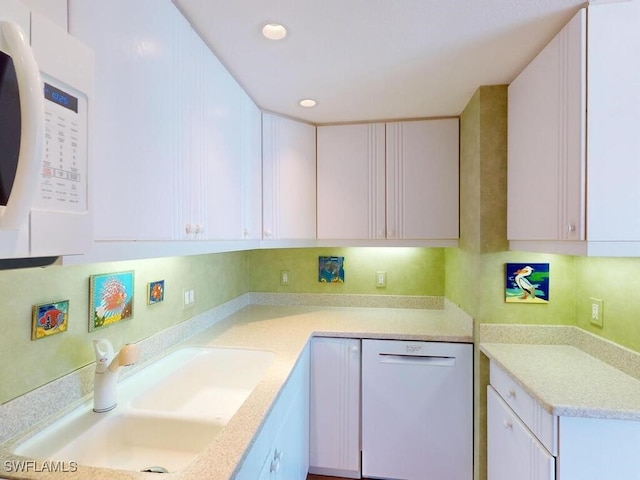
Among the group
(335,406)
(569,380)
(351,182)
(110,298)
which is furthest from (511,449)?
(110,298)

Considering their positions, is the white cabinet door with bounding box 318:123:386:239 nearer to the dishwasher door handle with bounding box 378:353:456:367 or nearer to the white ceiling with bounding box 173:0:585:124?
the white ceiling with bounding box 173:0:585:124

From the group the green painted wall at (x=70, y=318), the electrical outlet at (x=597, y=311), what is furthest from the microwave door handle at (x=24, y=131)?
the electrical outlet at (x=597, y=311)

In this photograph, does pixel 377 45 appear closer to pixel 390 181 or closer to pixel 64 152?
pixel 390 181

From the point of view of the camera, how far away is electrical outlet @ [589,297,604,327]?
5.02 ft

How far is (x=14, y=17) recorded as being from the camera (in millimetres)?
479

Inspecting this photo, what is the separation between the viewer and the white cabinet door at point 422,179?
7.17ft

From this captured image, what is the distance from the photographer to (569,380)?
1320 mm

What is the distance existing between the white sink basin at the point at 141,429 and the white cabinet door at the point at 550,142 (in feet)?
4.97

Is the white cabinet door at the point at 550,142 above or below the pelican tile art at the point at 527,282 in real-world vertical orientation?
above

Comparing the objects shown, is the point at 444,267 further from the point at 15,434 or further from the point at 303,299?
the point at 15,434

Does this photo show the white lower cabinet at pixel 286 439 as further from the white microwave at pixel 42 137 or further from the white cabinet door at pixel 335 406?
the white microwave at pixel 42 137

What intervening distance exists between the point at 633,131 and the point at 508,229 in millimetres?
666

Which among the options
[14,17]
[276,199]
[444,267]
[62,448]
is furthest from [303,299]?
[14,17]

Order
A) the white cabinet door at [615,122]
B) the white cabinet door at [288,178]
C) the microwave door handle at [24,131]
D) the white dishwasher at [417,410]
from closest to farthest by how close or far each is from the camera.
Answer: the microwave door handle at [24,131]
the white cabinet door at [615,122]
the white dishwasher at [417,410]
the white cabinet door at [288,178]
